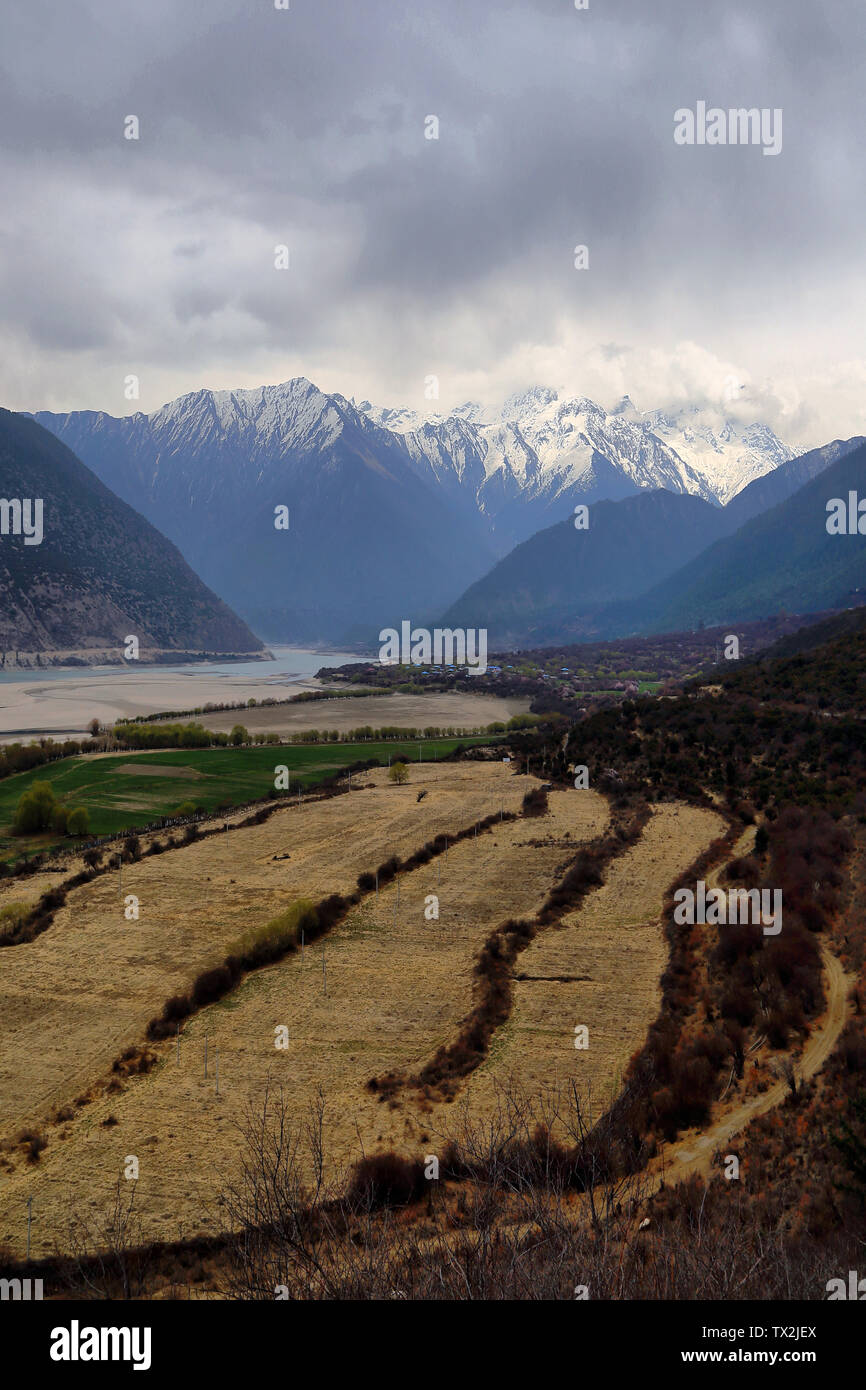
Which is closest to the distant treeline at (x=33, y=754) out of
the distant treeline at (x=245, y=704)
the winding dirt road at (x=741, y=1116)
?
the distant treeline at (x=245, y=704)

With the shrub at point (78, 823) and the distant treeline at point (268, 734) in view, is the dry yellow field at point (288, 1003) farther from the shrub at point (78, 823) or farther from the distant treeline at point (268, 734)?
the distant treeline at point (268, 734)

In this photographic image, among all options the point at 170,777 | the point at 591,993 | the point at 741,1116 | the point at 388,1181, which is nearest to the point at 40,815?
the point at 170,777

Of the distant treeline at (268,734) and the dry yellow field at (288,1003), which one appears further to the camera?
the distant treeline at (268,734)

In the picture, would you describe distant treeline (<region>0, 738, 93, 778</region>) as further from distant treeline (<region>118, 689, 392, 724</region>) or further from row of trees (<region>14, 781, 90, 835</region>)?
row of trees (<region>14, 781, 90, 835</region>)

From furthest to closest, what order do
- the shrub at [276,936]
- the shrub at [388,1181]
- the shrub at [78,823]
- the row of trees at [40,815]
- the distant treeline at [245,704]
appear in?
the distant treeline at [245,704] → the row of trees at [40,815] → the shrub at [78,823] → the shrub at [276,936] → the shrub at [388,1181]

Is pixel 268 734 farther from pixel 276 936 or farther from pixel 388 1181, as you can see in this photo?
pixel 388 1181

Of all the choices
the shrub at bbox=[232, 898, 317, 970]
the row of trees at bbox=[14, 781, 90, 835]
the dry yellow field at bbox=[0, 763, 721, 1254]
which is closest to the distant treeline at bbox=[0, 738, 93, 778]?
the row of trees at bbox=[14, 781, 90, 835]

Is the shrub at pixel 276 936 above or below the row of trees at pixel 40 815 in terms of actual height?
below
